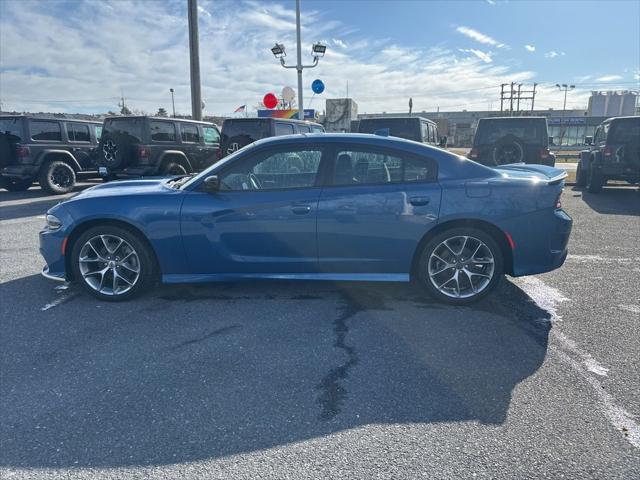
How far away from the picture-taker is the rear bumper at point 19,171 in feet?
37.1

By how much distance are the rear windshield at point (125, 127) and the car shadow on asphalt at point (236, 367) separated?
7.00m

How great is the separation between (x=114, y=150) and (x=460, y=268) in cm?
895

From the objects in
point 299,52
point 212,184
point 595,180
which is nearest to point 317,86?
point 299,52

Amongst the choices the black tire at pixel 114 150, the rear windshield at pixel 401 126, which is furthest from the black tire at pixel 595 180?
the black tire at pixel 114 150

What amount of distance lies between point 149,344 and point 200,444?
1.31m

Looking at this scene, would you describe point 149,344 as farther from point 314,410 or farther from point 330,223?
point 330,223

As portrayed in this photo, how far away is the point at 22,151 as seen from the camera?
11211 mm

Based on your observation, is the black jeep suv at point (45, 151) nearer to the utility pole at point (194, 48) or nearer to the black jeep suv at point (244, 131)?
the black jeep suv at point (244, 131)

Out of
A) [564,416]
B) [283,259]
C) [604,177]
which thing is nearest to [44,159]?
[283,259]

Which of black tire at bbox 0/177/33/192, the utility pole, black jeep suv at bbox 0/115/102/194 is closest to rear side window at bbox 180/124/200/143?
black jeep suv at bbox 0/115/102/194

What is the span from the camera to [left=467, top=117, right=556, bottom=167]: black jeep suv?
1112cm

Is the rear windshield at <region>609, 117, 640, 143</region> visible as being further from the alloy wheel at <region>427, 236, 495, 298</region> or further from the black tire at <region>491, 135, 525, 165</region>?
the alloy wheel at <region>427, 236, 495, 298</region>

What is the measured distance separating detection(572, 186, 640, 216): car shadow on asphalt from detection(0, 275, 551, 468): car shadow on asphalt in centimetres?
629

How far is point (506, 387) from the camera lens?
288cm
